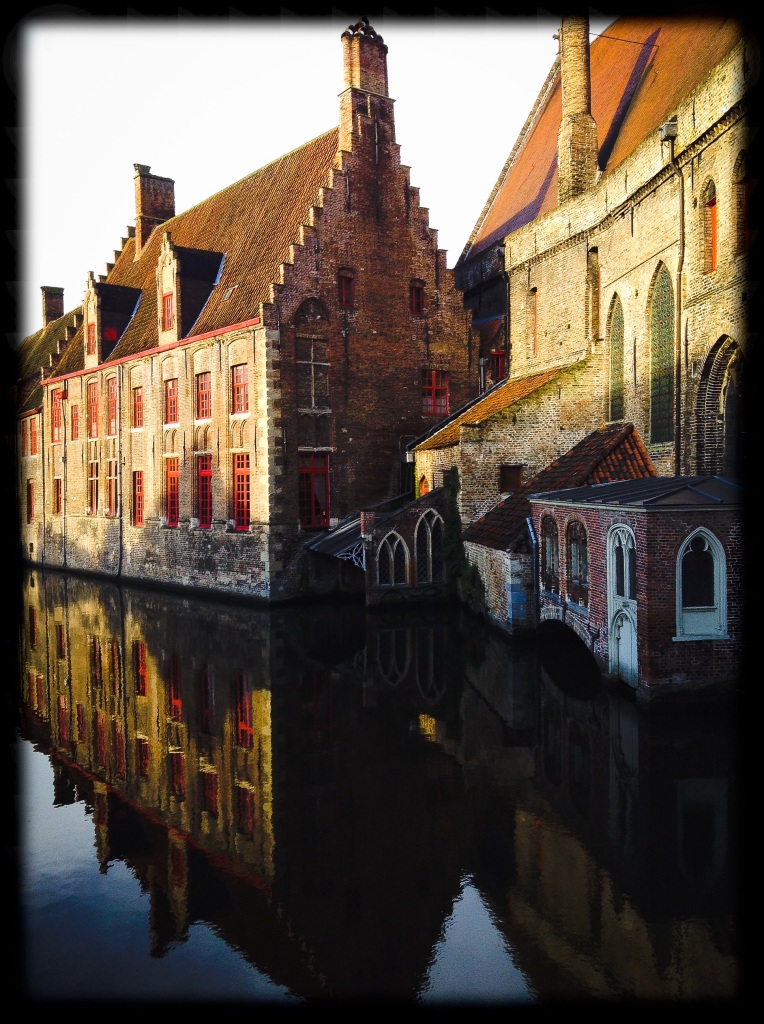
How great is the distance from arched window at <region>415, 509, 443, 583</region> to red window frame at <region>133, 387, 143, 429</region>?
10.7 metres

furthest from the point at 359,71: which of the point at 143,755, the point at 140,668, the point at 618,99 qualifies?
the point at 143,755

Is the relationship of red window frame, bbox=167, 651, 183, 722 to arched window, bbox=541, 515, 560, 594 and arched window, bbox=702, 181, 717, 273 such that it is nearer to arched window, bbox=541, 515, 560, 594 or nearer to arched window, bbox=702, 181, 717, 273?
arched window, bbox=541, 515, 560, 594

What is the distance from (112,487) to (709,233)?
19.6 meters

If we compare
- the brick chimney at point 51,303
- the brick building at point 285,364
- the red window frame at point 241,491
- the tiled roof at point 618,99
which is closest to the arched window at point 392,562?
the brick building at point 285,364

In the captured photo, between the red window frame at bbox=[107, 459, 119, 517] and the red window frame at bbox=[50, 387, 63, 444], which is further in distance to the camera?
the red window frame at bbox=[50, 387, 63, 444]

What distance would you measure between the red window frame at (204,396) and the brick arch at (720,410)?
41.9ft

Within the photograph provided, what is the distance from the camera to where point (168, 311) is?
23062 mm

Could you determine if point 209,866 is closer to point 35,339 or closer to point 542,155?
point 542,155

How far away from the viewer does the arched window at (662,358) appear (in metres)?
14.9

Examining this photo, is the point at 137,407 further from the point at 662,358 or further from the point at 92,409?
the point at 662,358

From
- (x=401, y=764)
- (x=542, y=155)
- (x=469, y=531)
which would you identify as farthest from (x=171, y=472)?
(x=401, y=764)

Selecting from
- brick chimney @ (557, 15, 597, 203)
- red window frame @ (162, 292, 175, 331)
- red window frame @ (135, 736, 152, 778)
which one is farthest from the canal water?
red window frame @ (162, 292, 175, 331)

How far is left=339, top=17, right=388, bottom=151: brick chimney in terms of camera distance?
20.5m

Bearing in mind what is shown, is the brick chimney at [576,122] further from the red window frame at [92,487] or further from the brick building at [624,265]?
the red window frame at [92,487]
